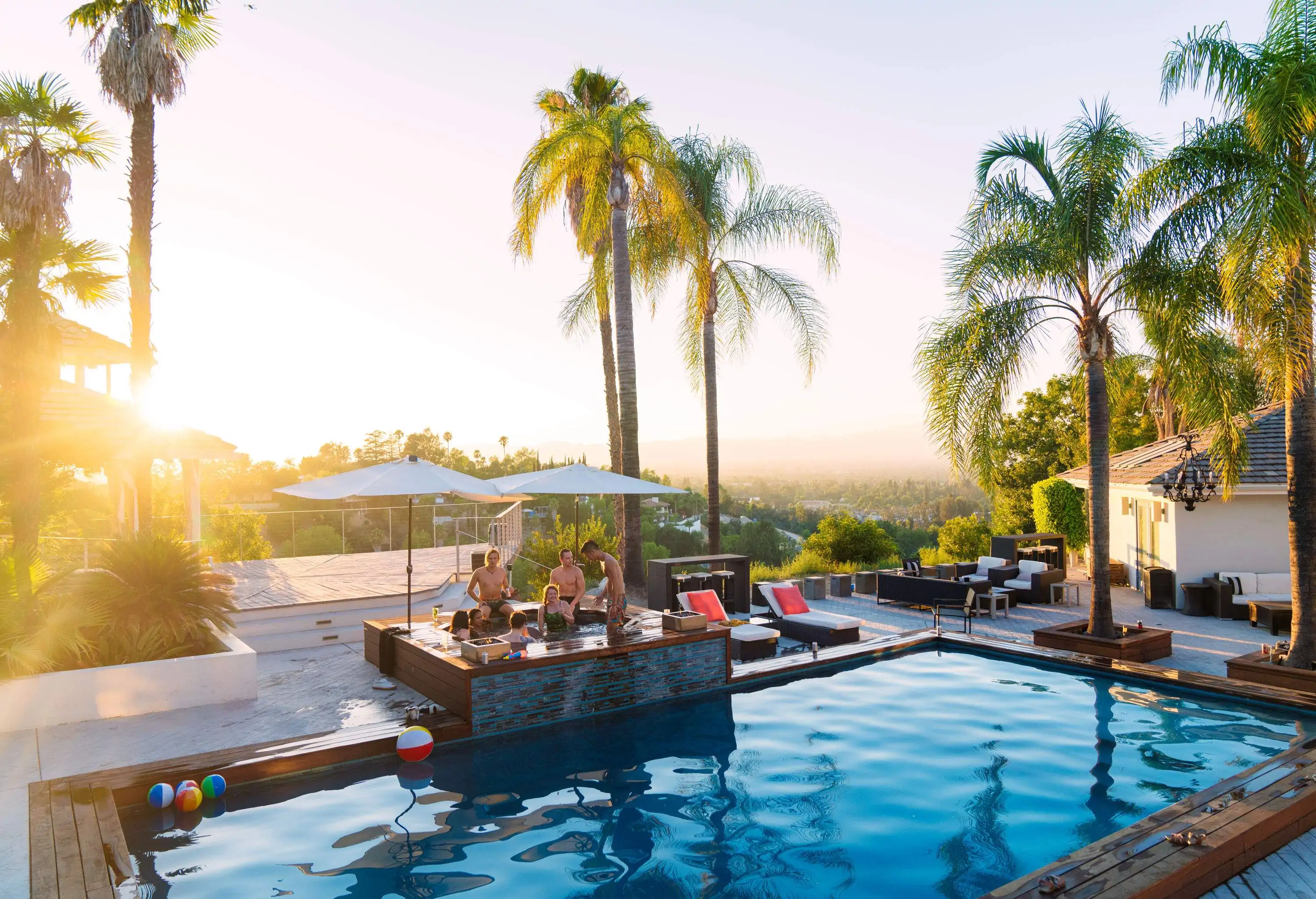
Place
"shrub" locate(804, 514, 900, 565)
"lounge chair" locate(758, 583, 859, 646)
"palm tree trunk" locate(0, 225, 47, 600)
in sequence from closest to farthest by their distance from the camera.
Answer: "palm tree trunk" locate(0, 225, 47, 600) < "lounge chair" locate(758, 583, 859, 646) < "shrub" locate(804, 514, 900, 565)

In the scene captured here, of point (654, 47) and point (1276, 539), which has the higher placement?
point (654, 47)

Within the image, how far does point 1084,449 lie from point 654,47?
2075 centimetres

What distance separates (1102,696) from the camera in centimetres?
852

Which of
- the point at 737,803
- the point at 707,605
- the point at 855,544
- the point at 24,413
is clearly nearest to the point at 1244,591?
the point at 855,544

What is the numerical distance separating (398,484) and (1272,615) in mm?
12779

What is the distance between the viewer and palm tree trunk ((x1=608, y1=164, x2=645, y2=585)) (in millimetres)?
15055

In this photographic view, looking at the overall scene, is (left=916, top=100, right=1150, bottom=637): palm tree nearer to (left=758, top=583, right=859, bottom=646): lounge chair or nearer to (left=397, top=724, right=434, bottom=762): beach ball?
(left=758, top=583, right=859, bottom=646): lounge chair

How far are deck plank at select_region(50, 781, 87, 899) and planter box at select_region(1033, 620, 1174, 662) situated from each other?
1022cm

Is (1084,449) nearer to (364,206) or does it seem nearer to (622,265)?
(622,265)

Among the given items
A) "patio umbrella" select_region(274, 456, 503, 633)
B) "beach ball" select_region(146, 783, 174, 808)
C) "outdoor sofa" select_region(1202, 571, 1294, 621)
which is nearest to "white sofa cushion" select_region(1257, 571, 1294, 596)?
"outdoor sofa" select_region(1202, 571, 1294, 621)

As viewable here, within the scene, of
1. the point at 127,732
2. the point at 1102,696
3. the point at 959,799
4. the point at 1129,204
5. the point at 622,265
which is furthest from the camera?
the point at 622,265

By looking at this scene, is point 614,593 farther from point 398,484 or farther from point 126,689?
point 126,689

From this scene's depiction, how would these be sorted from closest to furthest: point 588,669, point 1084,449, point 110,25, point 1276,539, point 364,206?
point 588,669, point 110,25, point 1276,539, point 364,206, point 1084,449

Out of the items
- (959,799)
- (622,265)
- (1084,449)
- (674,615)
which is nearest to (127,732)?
(674,615)
